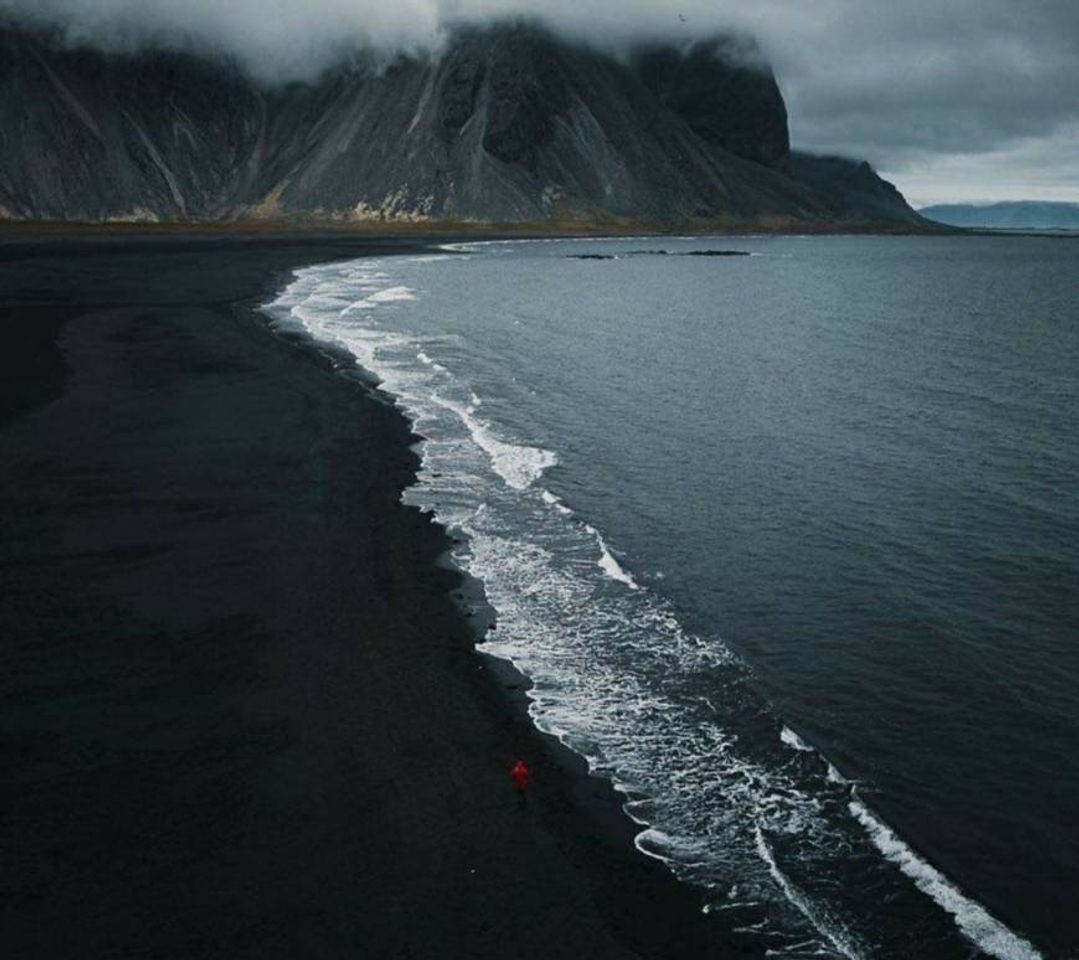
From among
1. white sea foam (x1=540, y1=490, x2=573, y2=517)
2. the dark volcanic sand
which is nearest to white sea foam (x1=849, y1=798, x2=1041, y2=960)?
the dark volcanic sand

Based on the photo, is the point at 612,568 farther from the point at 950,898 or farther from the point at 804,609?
the point at 950,898

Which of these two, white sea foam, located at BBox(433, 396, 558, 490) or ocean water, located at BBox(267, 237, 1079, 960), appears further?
white sea foam, located at BBox(433, 396, 558, 490)

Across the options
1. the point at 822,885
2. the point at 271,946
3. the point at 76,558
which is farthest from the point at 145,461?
the point at 822,885

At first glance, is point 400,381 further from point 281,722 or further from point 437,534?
point 281,722

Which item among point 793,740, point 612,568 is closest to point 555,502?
point 612,568

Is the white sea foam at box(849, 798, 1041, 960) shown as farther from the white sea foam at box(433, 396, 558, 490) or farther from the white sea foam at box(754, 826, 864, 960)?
the white sea foam at box(433, 396, 558, 490)

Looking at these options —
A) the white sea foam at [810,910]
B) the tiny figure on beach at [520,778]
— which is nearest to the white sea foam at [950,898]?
the white sea foam at [810,910]

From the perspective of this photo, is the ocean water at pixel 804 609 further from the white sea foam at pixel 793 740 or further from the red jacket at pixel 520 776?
the red jacket at pixel 520 776
